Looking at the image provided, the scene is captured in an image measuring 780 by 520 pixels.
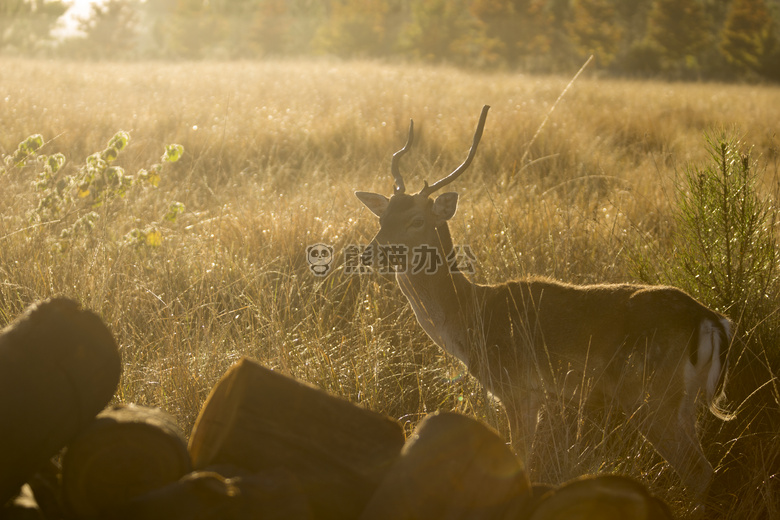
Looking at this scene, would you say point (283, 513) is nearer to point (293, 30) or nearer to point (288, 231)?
point (288, 231)

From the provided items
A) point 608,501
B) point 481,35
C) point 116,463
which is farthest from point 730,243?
point 481,35

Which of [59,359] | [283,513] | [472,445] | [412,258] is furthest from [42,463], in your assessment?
[412,258]

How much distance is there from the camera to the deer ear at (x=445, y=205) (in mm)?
4551

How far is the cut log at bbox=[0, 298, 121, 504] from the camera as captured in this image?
6.54 feet

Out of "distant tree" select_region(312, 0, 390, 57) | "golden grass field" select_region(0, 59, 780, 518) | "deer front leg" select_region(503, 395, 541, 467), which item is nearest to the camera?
"deer front leg" select_region(503, 395, 541, 467)

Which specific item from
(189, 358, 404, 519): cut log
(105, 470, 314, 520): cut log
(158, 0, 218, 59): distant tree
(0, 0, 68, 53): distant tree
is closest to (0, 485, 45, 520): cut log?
(105, 470, 314, 520): cut log

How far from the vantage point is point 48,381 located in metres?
2.13

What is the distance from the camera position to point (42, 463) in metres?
2.08

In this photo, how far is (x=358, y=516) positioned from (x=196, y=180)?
22.5 ft

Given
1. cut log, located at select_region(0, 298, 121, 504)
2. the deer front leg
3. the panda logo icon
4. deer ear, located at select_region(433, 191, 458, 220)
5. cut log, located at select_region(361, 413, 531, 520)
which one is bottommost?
the deer front leg

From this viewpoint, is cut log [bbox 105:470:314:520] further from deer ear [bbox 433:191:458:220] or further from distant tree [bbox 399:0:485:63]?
distant tree [bbox 399:0:485:63]

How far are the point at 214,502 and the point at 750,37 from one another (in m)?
51.1

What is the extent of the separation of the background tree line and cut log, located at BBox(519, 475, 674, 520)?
126 ft

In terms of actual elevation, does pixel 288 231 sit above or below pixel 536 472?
above
